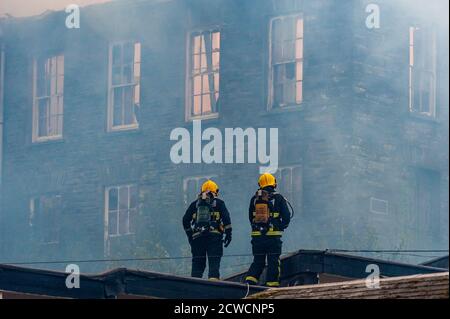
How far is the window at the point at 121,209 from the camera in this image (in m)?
36.7

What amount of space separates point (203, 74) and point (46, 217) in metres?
5.06

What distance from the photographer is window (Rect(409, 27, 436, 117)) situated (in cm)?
3466

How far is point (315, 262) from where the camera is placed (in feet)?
67.9

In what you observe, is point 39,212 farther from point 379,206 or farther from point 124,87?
point 379,206

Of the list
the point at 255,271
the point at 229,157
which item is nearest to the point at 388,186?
the point at 229,157

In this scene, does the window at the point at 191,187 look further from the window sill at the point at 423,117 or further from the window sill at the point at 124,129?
the window sill at the point at 423,117

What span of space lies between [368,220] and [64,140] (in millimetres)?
7603

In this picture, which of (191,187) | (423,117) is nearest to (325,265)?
(423,117)

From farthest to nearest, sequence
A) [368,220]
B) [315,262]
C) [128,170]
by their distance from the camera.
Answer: [128,170] → [368,220] → [315,262]

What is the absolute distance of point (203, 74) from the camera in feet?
117

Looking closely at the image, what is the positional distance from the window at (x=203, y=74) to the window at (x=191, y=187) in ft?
4.03


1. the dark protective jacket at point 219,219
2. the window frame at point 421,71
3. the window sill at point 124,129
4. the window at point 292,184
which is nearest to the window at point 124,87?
the window sill at point 124,129

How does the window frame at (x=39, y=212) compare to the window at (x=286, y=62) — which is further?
the window frame at (x=39, y=212)

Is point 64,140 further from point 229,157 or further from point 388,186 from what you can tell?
point 388,186
